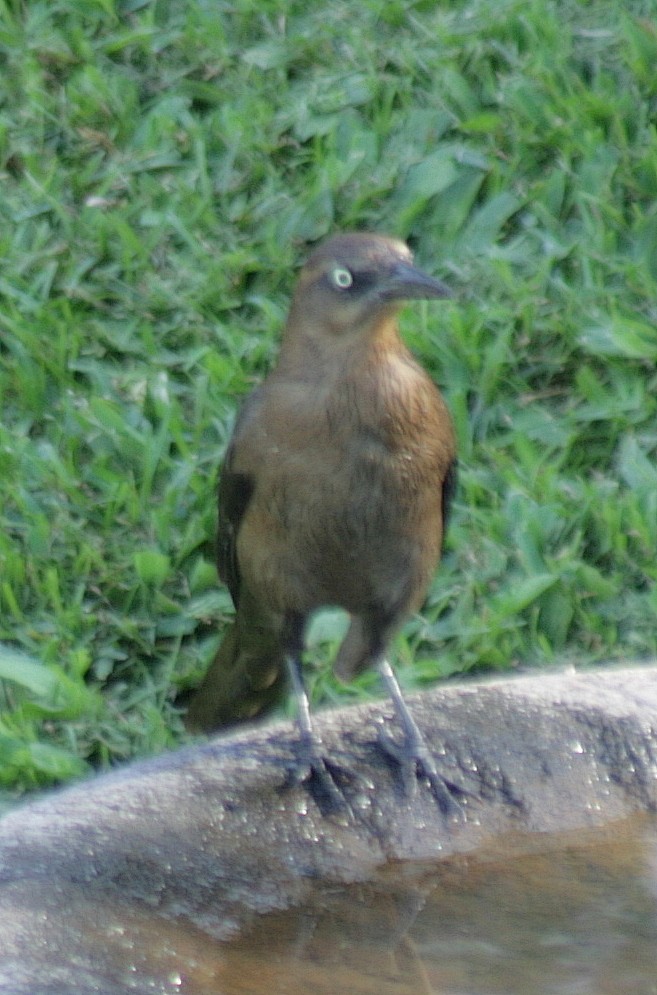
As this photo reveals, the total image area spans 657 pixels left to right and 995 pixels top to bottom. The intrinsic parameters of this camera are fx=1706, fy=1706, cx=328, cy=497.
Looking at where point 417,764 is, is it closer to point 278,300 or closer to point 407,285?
point 407,285

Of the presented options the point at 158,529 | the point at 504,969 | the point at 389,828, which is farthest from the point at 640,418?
the point at 504,969

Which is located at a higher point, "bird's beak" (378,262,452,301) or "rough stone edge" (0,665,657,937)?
"bird's beak" (378,262,452,301)

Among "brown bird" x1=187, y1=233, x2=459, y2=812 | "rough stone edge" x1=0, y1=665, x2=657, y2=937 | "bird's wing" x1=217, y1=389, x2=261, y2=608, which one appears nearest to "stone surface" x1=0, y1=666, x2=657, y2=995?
"rough stone edge" x1=0, y1=665, x2=657, y2=937

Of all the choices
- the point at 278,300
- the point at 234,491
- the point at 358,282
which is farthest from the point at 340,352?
the point at 278,300

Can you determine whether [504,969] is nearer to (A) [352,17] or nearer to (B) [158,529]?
(B) [158,529]

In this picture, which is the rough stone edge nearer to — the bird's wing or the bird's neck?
the bird's wing

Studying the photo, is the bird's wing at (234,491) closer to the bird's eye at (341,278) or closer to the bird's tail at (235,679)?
the bird's tail at (235,679)
